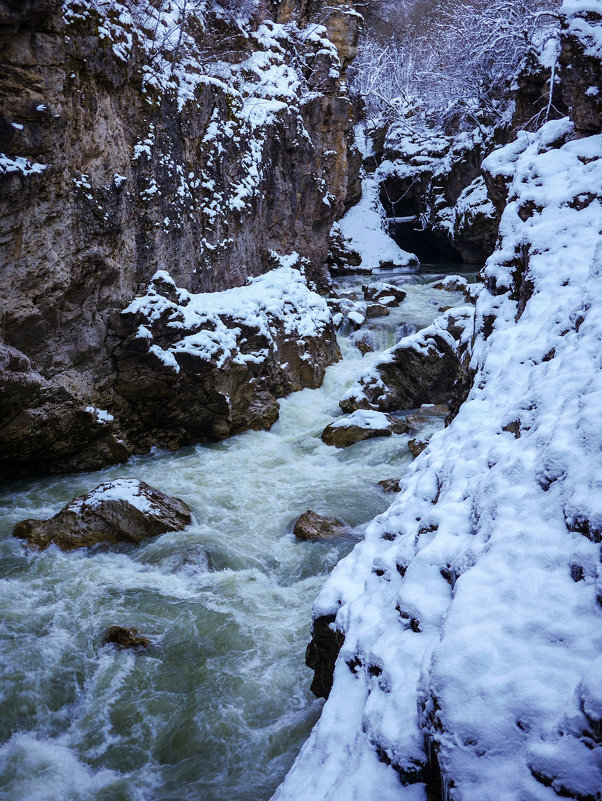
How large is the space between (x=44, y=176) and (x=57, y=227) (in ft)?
2.16

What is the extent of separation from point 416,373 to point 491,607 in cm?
898

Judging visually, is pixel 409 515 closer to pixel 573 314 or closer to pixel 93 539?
pixel 573 314

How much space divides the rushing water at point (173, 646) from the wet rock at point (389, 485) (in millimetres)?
114

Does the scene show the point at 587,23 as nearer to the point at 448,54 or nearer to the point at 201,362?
the point at 201,362

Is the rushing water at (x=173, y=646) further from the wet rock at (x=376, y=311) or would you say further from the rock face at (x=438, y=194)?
the rock face at (x=438, y=194)

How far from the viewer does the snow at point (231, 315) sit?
893 centimetres

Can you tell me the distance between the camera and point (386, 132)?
26375mm

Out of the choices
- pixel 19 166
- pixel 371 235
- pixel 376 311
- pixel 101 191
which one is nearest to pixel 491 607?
pixel 19 166

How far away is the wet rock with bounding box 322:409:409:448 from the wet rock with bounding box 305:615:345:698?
566cm

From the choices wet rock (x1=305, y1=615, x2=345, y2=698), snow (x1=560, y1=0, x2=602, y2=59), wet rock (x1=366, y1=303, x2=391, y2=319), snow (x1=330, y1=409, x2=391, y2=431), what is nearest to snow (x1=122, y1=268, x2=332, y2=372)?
snow (x1=330, y1=409, x2=391, y2=431)

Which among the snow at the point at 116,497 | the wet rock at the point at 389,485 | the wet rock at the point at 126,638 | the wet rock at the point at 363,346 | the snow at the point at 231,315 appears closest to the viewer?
the wet rock at the point at 126,638

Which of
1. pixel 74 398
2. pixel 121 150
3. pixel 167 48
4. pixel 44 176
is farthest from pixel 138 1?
pixel 74 398

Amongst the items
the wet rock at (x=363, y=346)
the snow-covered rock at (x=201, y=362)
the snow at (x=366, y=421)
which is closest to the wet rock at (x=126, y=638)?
the snow-covered rock at (x=201, y=362)

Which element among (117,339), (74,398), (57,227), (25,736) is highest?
(57,227)
